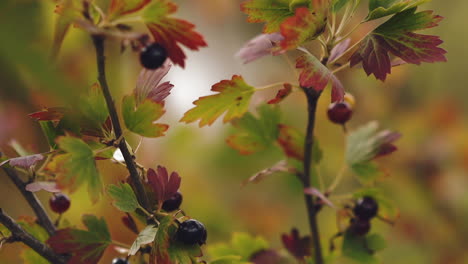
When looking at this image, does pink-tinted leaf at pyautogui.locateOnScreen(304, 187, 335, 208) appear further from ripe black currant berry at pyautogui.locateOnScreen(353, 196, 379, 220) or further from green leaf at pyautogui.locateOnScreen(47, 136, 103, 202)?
green leaf at pyautogui.locateOnScreen(47, 136, 103, 202)

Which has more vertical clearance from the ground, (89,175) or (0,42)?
(0,42)

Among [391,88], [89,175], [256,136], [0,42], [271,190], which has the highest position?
[0,42]

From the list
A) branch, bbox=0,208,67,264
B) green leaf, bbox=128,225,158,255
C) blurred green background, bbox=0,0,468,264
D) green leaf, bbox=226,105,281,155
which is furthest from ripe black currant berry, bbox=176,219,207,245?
blurred green background, bbox=0,0,468,264

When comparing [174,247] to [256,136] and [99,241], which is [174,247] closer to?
[99,241]

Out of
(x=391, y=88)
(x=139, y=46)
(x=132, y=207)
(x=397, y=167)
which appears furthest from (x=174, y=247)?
(x=391, y=88)

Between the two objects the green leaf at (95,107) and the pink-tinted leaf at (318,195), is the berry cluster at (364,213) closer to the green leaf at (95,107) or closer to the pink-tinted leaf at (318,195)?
the pink-tinted leaf at (318,195)
